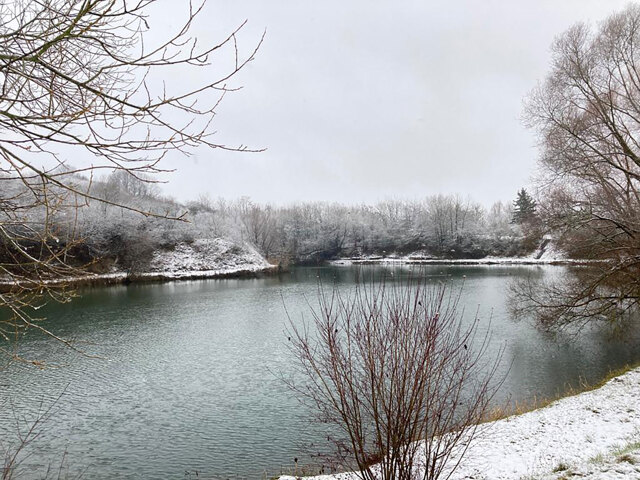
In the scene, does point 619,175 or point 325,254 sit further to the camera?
point 325,254

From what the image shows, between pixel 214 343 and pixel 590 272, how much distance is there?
44.7 ft

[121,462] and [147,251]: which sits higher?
[147,251]

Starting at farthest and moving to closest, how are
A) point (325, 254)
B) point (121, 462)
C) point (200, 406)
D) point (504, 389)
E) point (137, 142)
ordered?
point (325, 254)
point (504, 389)
point (200, 406)
point (121, 462)
point (137, 142)

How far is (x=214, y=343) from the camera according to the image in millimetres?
16500

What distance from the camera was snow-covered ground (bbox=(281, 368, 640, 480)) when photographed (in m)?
5.03

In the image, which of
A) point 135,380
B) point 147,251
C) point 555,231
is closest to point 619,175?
point 555,231

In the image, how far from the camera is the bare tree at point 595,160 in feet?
36.3

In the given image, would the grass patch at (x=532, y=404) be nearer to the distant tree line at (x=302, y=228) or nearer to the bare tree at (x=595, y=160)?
the bare tree at (x=595, y=160)

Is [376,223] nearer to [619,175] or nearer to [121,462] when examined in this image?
[619,175]

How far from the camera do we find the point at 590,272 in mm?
12844

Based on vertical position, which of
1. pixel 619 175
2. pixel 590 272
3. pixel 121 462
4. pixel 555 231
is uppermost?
pixel 619 175

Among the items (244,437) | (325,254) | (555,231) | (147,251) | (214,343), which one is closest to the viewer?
(244,437)

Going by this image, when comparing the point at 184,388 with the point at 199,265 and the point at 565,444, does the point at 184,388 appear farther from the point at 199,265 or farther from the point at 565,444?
the point at 199,265

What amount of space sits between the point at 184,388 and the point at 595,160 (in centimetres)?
1338
